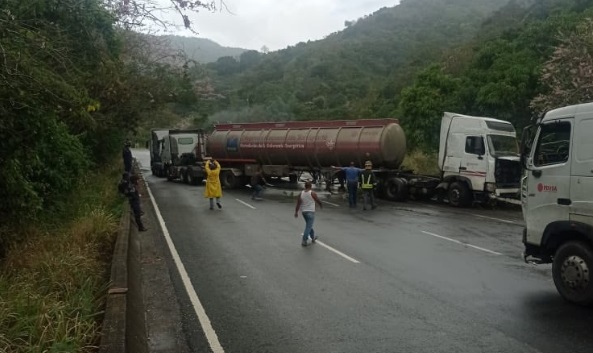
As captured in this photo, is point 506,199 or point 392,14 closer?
point 506,199

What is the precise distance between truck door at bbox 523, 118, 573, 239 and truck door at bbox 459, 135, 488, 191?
10.9 m

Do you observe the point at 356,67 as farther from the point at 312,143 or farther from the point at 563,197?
the point at 563,197

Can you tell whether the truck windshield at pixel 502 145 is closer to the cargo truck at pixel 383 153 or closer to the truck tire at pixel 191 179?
the cargo truck at pixel 383 153

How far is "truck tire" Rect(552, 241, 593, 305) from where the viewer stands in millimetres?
7195

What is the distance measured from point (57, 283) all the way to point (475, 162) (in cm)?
1513

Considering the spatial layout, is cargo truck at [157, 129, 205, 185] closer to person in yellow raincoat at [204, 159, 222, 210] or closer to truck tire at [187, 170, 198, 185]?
truck tire at [187, 170, 198, 185]

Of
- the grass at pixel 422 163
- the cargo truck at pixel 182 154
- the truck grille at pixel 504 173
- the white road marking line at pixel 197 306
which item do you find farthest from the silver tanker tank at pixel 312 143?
the white road marking line at pixel 197 306

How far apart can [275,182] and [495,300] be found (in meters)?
22.2

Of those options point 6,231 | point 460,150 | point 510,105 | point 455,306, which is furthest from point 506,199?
point 6,231

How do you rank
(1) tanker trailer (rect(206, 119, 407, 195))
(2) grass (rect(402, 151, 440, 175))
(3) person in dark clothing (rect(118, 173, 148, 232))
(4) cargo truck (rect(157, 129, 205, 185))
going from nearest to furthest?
(3) person in dark clothing (rect(118, 173, 148, 232)) → (1) tanker trailer (rect(206, 119, 407, 195)) → (2) grass (rect(402, 151, 440, 175)) → (4) cargo truck (rect(157, 129, 205, 185))

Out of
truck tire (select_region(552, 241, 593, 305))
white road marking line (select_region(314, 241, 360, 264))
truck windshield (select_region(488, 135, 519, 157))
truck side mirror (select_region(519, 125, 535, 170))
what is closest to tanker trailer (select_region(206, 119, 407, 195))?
truck windshield (select_region(488, 135, 519, 157))

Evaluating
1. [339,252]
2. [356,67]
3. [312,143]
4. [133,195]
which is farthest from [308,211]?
[356,67]

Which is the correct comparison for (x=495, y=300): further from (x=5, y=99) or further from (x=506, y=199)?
(x=506, y=199)

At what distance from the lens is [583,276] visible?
23.9 feet
